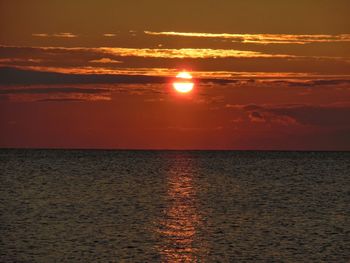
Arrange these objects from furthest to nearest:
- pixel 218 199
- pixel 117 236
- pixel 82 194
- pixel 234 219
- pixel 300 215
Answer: pixel 82 194 → pixel 218 199 → pixel 300 215 → pixel 234 219 → pixel 117 236

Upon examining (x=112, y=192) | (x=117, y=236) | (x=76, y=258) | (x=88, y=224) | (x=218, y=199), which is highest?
(x=112, y=192)

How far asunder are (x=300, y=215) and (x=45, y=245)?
1196 inches

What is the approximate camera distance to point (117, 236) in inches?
2307

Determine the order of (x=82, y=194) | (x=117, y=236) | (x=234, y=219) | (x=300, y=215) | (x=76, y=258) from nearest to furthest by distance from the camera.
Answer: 1. (x=76, y=258)
2. (x=117, y=236)
3. (x=234, y=219)
4. (x=300, y=215)
5. (x=82, y=194)

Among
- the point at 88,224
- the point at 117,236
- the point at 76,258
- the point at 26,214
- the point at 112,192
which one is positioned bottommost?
the point at 76,258

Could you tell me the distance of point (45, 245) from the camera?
5341 centimetres

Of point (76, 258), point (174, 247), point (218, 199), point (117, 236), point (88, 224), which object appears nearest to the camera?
point (76, 258)

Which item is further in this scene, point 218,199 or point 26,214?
point 218,199

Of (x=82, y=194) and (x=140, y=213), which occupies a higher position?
(x=82, y=194)

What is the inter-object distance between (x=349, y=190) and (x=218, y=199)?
3056 cm

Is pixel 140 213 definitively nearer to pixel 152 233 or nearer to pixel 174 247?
pixel 152 233

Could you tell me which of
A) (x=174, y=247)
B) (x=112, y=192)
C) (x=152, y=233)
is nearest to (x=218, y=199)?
(x=112, y=192)

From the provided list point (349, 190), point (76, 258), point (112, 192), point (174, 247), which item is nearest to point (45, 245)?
point (76, 258)

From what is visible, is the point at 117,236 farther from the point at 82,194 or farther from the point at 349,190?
the point at 349,190
